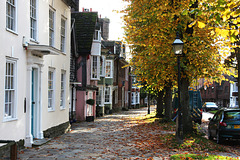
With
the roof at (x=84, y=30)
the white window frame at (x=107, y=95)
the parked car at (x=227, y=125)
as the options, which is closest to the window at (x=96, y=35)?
the roof at (x=84, y=30)

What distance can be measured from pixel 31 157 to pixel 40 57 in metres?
4.67

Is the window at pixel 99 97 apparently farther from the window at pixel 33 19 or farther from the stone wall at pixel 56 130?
the window at pixel 33 19

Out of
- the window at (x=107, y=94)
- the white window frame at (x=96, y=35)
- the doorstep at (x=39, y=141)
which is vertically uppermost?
the white window frame at (x=96, y=35)

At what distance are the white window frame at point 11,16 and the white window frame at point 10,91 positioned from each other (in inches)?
43.2

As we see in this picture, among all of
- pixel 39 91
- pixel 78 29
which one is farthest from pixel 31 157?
pixel 78 29

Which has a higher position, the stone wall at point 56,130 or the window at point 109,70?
the window at point 109,70

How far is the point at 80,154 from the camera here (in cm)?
1141

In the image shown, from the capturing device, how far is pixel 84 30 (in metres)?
27.6

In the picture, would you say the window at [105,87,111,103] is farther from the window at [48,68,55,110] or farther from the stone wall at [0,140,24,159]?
the stone wall at [0,140,24,159]

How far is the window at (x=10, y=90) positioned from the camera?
10.8 m

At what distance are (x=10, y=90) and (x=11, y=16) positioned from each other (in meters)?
2.50

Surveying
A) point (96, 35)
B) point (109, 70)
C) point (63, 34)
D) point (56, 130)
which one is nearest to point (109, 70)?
point (109, 70)

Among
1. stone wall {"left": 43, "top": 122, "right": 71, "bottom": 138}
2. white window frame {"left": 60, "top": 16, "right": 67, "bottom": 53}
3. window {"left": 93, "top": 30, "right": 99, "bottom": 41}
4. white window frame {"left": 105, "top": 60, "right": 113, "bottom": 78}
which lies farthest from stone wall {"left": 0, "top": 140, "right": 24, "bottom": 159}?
white window frame {"left": 105, "top": 60, "right": 113, "bottom": 78}

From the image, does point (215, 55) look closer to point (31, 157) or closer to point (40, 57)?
point (40, 57)
